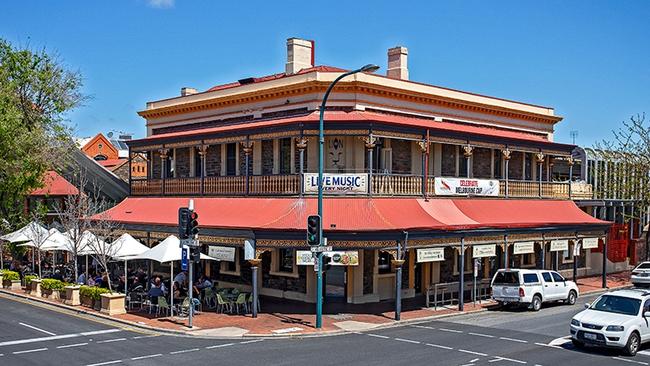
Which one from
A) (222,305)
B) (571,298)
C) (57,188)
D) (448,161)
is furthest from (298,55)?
(57,188)

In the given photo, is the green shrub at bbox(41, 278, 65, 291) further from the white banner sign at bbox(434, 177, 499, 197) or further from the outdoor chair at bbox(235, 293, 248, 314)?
the white banner sign at bbox(434, 177, 499, 197)

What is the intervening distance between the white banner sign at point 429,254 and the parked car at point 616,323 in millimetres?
6876

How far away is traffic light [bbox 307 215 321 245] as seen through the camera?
22.2 meters

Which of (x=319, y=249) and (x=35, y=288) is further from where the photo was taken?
(x=35, y=288)

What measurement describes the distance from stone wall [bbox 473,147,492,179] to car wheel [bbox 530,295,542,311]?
8.97 m

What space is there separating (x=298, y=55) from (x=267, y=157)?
649 centimetres

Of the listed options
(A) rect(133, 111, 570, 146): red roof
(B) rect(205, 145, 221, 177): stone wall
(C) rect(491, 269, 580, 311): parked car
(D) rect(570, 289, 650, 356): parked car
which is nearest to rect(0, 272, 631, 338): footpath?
(C) rect(491, 269, 580, 311): parked car

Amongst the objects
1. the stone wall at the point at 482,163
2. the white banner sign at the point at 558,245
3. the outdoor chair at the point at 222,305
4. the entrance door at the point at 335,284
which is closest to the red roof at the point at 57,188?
the outdoor chair at the point at 222,305

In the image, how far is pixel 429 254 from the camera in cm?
2588

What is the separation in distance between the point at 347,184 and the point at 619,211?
26.8 meters

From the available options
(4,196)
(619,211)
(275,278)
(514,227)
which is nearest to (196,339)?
(275,278)

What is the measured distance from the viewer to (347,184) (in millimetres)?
27406

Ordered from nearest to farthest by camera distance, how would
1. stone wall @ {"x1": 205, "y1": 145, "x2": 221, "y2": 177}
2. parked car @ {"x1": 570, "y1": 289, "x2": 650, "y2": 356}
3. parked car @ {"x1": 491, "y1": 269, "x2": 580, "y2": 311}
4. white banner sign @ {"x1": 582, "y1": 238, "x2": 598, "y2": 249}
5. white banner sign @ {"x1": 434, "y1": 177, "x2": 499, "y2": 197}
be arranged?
1. parked car @ {"x1": 570, "y1": 289, "x2": 650, "y2": 356}
2. parked car @ {"x1": 491, "y1": 269, "x2": 580, "y2": 311}
3. white banner sign @ {"x1": 434, "y1": 177, "x2": 499, "y2": 197}
4. white banner sign @ {"x1": 582, "y1": 238, "x2": 598, "y2": 249}
5. stone wall @ {"x1": 205, "y1": 145, "x2": 221, "y2": 177}

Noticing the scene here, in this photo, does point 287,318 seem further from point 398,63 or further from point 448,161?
point 398,63
